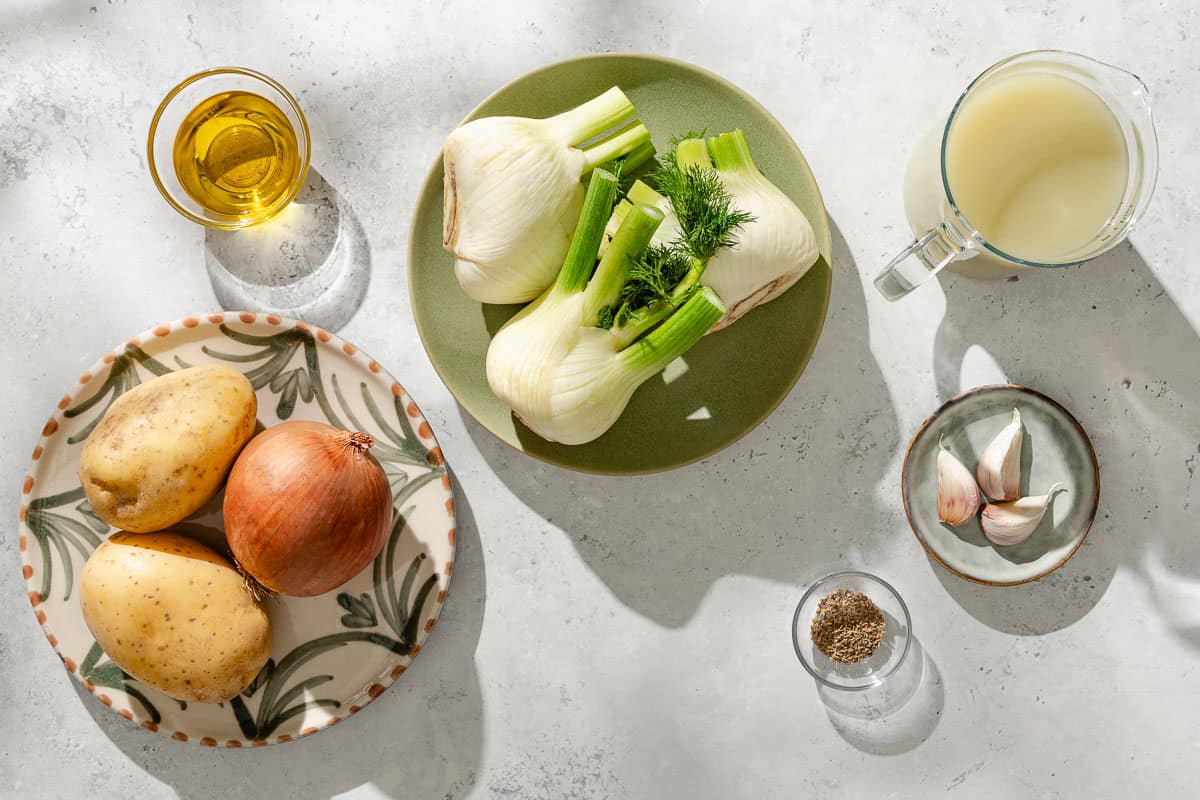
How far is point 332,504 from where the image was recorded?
896 mm

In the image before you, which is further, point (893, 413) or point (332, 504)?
point (893, 413)

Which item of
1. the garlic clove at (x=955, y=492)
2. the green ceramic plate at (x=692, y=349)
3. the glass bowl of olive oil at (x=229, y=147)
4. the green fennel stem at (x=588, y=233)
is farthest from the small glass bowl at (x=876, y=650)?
the glass bowl of olive oil at (x=229, y=147)

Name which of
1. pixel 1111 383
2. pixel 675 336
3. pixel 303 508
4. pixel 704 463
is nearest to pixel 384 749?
pixel 303 508

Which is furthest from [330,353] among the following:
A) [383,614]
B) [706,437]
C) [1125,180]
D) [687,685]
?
[1125,180]

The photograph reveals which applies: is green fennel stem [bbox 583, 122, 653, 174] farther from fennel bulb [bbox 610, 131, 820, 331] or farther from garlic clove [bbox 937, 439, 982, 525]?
garlic clove [bbox 937, 439, 982, 525]

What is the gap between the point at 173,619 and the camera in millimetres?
904

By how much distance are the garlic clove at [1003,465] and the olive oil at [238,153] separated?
2.82 feet

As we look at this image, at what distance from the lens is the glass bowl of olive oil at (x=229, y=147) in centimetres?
101

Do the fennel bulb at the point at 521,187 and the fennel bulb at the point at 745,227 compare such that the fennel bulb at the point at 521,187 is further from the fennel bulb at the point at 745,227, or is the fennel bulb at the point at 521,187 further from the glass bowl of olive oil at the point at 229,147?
the glass bowl of olive oil at the point at 229,147

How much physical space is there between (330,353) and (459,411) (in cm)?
16

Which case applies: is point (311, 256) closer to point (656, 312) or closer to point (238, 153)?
point (238, 153)

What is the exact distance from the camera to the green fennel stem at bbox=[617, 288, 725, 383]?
34.8 inches

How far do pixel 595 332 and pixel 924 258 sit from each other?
0.35 metres

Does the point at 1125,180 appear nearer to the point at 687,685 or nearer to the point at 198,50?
the point at 687,685
